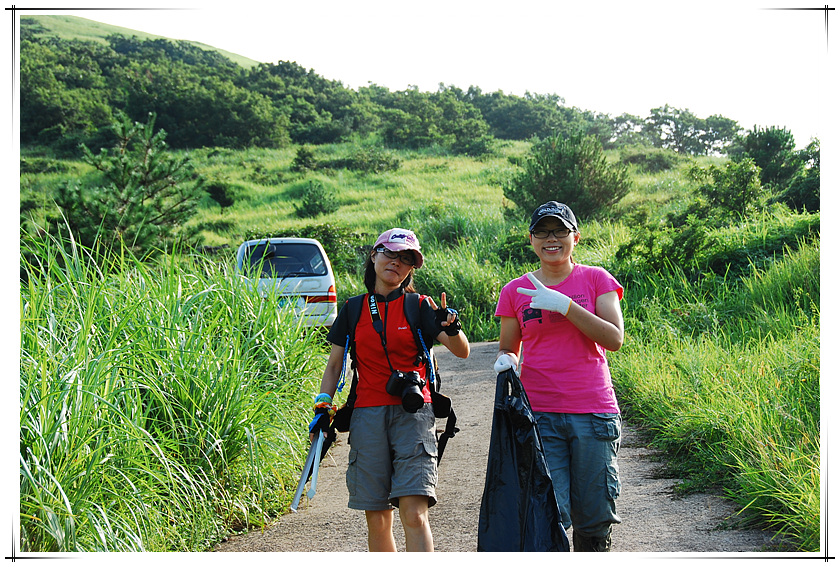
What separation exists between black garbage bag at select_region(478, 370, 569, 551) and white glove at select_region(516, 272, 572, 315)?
31 cm

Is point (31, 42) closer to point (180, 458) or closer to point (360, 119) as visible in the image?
point (360, 119)

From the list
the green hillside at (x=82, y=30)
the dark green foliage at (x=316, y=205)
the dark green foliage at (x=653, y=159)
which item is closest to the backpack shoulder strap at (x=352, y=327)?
the dark green foliage at (x=316, y=205)

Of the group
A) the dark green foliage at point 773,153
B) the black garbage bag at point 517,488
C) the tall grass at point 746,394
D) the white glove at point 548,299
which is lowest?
the tall grass at point 746,394

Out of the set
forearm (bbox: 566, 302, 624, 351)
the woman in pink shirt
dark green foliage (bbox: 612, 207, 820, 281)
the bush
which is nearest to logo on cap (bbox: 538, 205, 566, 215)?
the woman in pink shirt

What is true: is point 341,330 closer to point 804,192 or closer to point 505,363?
point 505,363

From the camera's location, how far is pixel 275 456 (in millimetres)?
4453

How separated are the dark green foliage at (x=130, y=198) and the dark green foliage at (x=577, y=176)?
9536mm

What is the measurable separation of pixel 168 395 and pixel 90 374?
74 cm

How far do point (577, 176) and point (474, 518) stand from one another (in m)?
16.7

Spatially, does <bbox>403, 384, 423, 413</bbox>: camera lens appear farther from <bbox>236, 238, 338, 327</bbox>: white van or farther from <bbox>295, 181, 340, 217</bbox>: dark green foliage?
<bbox>295, 181, 340, 217</bbox>: dark green foliage

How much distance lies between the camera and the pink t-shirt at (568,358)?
2.88m

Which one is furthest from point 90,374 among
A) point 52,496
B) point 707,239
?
point 707,239

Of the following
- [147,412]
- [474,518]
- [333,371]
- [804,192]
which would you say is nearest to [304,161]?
[804,192]

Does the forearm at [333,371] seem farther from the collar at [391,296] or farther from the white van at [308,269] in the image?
the white van at [308,269]
